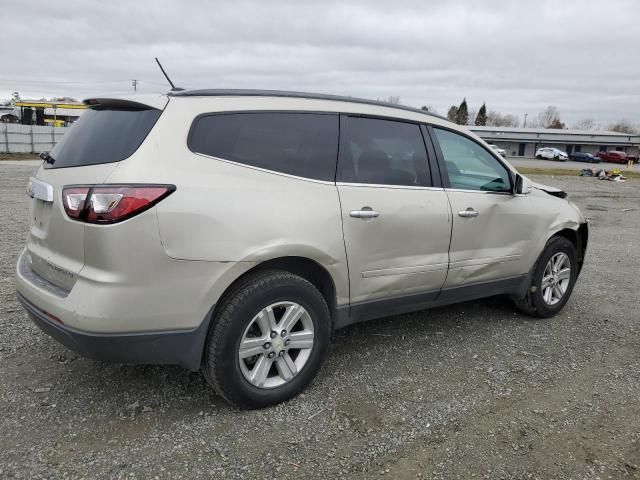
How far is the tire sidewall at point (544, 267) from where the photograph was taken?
463 centimetres

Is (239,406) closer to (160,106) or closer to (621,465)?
(160,106)

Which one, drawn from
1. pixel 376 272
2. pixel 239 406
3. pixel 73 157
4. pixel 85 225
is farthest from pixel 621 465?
pixel 73 157

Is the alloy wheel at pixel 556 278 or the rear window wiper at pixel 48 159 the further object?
the alloy wheel at pixel 556 278

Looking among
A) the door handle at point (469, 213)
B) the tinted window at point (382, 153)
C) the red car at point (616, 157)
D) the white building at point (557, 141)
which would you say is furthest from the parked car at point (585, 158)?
the tinted window at point (382, 153)

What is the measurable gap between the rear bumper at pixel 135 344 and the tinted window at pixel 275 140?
92cm

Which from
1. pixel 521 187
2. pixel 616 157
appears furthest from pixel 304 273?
pixel 616 157

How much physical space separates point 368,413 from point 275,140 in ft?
5.60

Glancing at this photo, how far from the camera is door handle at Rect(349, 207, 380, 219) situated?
3211mm

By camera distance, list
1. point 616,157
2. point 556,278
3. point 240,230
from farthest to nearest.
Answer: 1. point 616,157
2. point 556,278
3. point 240,230

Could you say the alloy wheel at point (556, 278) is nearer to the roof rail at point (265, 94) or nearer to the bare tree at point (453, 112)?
the roof rail at point (265, 94)

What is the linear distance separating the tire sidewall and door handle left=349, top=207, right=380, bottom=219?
2105 mm

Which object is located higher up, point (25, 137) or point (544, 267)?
point (25, 137)

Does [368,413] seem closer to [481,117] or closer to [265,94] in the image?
[265,94]

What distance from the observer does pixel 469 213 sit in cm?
389
